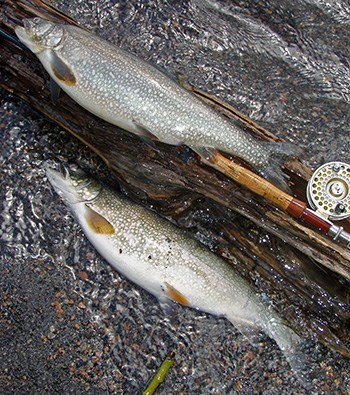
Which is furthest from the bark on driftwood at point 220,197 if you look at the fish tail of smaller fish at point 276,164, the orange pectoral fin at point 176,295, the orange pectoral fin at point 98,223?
the orange pectoral fin at point 176,295

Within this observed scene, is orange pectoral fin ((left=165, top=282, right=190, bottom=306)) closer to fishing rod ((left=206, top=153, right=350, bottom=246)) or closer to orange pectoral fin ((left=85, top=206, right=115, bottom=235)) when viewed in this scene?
orange pectoral fin ((left=85, top=206, right=115, bottom=235))

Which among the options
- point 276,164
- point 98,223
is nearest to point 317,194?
point 276,164

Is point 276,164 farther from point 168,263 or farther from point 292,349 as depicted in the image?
point 292,349

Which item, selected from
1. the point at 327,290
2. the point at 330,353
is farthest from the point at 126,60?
the point at 330,353

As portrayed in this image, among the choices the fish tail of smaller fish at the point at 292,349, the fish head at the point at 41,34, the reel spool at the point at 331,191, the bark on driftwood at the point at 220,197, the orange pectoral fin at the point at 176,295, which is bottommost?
the orange pectoral fin at the point at 176,295

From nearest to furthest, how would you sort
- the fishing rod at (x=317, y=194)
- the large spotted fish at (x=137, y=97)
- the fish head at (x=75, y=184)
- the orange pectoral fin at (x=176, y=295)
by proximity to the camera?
1. the fishing rod at (x=317, y=194)
2. the large spotted fish at (x=137, y=97)
3. the orange pectoral fin at (x=176, y=295)
4. the fish head at (x=75, y=184)

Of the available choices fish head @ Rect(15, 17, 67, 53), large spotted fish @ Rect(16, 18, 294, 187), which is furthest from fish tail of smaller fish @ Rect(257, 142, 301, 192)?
fish head @ Rect(15, 17, 67, 53)

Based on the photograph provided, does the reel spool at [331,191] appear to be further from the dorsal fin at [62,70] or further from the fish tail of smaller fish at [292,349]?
the dorsal fin at [62,70]
